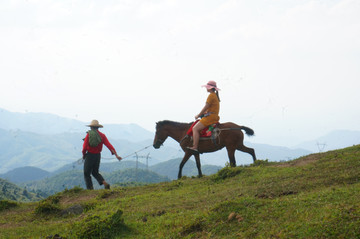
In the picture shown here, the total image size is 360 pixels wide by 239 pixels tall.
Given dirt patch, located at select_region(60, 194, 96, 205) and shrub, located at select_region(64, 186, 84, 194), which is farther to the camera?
shrub, located at select_region(64, 186, 84, 194)

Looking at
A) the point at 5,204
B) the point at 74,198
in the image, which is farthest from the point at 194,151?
the point at 5,204

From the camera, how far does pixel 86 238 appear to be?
7.53 metres

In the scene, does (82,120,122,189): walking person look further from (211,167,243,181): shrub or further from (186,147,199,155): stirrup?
(211,167,243,181): shrub

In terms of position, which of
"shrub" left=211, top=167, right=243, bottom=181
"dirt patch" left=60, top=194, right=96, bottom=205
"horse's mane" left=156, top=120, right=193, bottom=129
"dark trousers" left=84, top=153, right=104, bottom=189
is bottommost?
"dirt patch" left=60, top=194, right=96, bottom=205

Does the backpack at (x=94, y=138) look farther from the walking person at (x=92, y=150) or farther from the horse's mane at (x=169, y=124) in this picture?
the horse's mane at (x=169, y=124)

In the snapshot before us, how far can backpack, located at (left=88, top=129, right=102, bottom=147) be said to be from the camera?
13961 mm

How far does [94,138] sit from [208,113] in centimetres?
472

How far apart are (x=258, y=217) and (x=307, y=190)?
2.43m

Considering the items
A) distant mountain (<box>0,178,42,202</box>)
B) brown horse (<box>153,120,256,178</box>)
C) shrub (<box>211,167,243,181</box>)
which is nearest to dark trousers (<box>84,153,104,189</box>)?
brown horse (<box>153,120,256,178</box>)

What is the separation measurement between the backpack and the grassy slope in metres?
1.93

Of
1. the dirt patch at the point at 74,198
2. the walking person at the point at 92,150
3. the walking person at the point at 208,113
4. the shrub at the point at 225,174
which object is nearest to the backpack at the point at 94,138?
the walking person at the point at 92,150

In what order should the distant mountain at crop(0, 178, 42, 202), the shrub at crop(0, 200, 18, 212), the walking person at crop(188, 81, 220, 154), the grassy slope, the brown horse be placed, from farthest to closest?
the distant mountain at crop(0, 178, 42, 202), the brown horse, the walking person at crop(188, 81, 220, 154), the shrub at crop(0, 200, 18, 212), the grassy slope

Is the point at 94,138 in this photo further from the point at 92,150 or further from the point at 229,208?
the point at 229,208

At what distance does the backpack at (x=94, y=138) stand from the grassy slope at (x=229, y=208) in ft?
6.34
